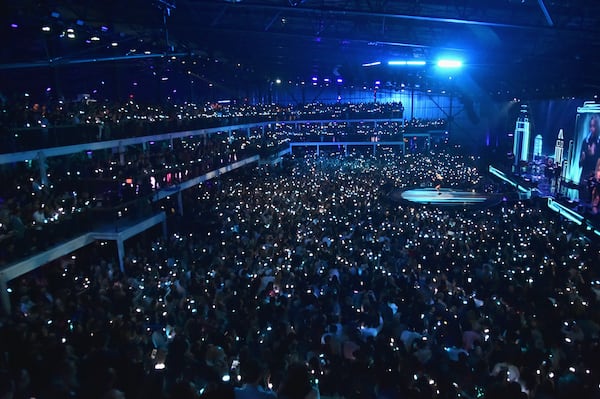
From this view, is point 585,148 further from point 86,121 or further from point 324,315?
point 86,121

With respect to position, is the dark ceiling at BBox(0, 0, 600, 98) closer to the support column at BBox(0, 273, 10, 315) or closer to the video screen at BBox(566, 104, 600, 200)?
the video screen at BBox(566, 104, 600, 200)

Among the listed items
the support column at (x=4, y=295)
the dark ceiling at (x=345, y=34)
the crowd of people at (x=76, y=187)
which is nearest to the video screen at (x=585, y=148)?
the dark ceiling at (x=345, y=34)

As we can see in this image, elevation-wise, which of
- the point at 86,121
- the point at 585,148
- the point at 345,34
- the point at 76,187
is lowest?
the point at 76,187

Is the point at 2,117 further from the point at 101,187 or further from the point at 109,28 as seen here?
the point at 109,28

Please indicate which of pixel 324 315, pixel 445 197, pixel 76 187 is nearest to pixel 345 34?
pixel 445 197

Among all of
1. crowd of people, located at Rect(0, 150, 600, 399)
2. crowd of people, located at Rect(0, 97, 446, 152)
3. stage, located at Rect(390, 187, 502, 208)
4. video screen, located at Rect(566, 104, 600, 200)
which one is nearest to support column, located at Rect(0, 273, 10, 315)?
crowd of people, located at Rect(0, 150, 600, 399)

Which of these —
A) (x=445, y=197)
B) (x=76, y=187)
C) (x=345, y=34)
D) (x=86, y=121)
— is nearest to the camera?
(x=76, y=187)

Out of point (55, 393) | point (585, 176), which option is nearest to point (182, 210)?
point (55, 393)
